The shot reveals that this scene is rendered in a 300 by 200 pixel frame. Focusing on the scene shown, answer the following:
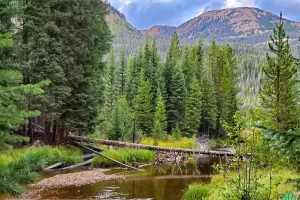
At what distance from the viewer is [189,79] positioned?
58781 mm

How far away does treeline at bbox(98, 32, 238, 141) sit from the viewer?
1658 inches

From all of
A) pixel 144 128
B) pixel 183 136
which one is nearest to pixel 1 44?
pixel 144 128

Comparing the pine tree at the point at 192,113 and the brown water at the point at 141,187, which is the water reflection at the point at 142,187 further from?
the pine tree at the point at 192,113

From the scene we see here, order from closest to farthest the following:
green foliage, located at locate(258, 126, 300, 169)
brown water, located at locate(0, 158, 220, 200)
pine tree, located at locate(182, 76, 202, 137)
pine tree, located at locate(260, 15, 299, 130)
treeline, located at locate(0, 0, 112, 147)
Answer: green foliage, located at locate(258, 126, 300, 169), brown water, located at locate(0, 158, 220, 200), treeline, located at locate(0, 0, 112, 147), pine tree, located at locate(260, 15, 299, 130), pine tree, located at locate(182, 76, 202, 137)

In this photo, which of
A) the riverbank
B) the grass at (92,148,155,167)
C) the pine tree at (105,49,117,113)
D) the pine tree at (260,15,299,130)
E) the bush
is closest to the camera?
the bush

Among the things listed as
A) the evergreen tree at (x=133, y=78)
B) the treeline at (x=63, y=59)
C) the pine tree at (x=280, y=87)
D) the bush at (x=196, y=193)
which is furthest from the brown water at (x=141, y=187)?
the evergreen tree at (x=133, y=78)

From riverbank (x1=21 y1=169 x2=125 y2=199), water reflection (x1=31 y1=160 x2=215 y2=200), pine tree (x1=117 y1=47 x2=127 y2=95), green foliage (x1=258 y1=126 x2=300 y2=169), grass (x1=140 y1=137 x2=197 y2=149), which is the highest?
pine tree (x1=117 y1=47 x2=127 y2=95)

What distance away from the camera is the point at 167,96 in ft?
170

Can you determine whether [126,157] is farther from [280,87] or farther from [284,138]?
[284,138]

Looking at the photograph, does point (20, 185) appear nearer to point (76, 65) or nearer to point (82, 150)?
point (76, 65)

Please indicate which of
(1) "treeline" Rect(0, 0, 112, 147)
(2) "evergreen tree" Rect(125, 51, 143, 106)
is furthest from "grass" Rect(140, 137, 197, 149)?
(1) "treeline" Rect(0, 0, 112, 147)

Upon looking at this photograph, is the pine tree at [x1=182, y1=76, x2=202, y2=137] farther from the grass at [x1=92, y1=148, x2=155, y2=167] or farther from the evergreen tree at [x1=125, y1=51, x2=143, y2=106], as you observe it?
the grass at [x1=92, y1=148, x2=155, y2=167]

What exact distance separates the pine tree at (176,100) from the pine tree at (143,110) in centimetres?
513

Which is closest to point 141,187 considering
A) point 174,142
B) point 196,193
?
point 196,193
